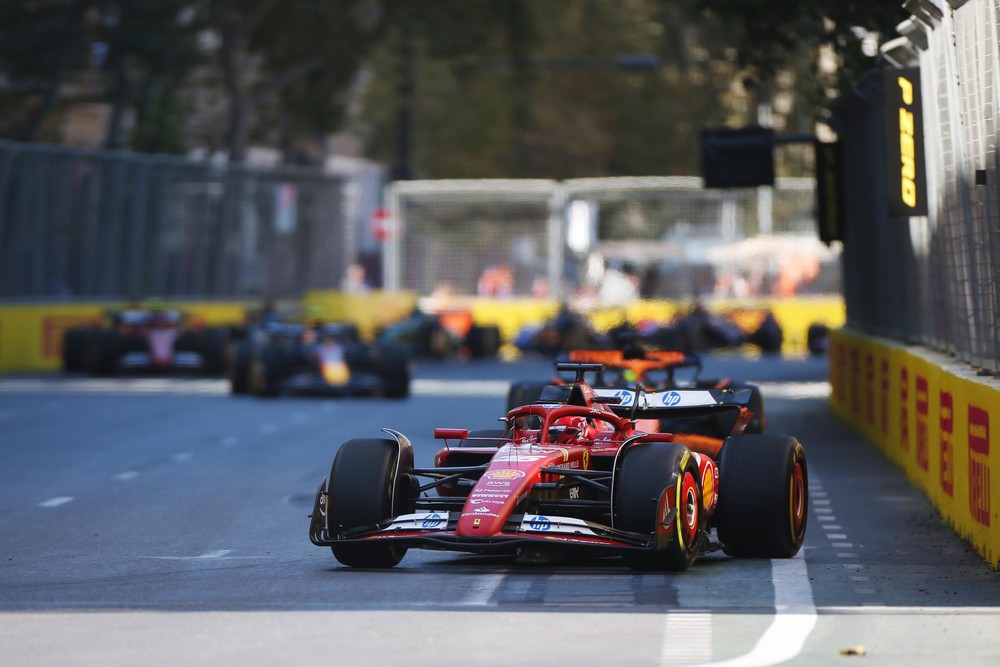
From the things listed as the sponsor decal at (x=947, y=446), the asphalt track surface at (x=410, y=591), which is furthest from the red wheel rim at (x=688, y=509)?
the sponsor decal at (x=947, y=446)

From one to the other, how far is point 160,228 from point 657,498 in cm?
3150

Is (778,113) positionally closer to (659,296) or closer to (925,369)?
(659,296)

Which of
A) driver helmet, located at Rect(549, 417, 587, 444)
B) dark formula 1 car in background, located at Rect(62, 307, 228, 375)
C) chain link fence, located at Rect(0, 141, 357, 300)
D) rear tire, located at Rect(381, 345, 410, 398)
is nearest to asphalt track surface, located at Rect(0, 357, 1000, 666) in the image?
driver helmet, located at Rect(549, 417, 587, 444)

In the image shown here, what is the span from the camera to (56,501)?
584 inches

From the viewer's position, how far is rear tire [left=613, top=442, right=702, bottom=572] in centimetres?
1013

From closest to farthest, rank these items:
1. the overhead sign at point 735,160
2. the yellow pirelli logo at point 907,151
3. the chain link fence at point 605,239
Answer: the yellow pirelli logo at point 907,151 < the overhead sign at point 735,160 < the chain link fence at point 605,239

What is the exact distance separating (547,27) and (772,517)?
48.3 m

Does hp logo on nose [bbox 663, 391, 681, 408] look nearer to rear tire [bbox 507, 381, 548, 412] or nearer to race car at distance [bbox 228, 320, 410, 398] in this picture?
rear tire [bbox 507, 381, 548, 412]

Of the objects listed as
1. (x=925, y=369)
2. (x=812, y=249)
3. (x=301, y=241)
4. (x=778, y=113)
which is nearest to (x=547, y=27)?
(x=778, y=113)

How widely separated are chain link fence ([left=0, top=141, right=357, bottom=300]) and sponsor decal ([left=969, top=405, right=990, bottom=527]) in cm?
2465

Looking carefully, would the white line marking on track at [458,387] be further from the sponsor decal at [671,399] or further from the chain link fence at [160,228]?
the sponsor decal at [671,399]

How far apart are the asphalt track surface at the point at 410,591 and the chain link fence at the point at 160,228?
58.5 feet

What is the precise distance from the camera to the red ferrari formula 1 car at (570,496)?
1011 cm

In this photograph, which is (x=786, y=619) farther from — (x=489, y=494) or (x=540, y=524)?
(x=489, y=494)
